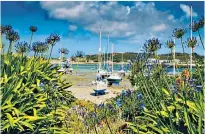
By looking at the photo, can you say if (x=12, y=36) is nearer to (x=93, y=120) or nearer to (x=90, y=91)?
(x=93, y=120)

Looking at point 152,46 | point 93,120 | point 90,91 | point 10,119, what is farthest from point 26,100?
point 90,91

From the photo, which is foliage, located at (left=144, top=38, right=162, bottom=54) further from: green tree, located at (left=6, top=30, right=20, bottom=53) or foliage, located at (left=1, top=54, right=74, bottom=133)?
green tree, located at (left=6, top=30, right=20, bottom=53)

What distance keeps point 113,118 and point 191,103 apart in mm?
3524

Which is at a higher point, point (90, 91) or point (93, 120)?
point (93, 120)

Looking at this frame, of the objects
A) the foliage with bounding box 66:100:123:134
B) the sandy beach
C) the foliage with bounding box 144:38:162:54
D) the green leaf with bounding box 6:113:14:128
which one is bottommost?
the sandy beach

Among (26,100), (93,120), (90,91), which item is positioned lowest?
(90,91)

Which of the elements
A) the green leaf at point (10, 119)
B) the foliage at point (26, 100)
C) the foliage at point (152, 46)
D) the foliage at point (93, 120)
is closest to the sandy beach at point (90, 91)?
the foliage at point (93, 120)

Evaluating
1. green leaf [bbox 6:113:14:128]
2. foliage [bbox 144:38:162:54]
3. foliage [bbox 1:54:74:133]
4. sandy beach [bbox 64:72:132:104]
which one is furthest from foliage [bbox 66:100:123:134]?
foliage [bbox 144:38:162:54]

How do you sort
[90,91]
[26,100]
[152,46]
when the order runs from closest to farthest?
[152,46]
[26,100]
[90,91]

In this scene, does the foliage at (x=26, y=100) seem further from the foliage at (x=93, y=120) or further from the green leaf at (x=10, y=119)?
the foliage at (x=93, y=120)

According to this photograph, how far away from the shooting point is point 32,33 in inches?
285

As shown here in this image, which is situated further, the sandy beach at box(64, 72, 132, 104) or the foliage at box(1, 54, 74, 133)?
the sandy beach at box(64, 72, 132, 104)

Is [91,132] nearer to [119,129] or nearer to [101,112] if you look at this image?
[119,129]

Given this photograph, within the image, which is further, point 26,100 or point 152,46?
point 26,100
